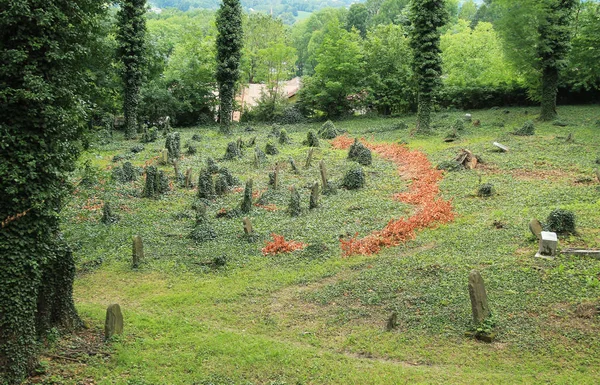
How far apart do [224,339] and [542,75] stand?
3464 cm

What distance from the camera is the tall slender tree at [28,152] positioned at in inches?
380

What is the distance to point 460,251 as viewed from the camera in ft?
52.5

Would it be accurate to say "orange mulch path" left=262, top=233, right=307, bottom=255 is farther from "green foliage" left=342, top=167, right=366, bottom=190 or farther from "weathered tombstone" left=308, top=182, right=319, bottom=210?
"green foliage" left=342, top=167, right=366, bottom=190

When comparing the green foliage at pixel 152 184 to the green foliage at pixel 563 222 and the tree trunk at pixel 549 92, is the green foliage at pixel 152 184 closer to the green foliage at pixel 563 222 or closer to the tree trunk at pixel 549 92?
the green foliage at pixel 563 222

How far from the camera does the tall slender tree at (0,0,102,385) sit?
9.66 meters

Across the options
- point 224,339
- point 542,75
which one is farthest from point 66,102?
point 542,75

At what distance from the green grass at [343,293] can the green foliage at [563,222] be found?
0.33 metres

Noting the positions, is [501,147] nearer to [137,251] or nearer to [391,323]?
[391,323]

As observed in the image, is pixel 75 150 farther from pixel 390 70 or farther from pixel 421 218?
pixel 390 70

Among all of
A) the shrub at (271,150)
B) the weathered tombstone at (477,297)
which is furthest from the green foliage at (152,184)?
the weathered tombstone at (477,297)

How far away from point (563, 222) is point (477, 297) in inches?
240

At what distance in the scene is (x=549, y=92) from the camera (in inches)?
1476

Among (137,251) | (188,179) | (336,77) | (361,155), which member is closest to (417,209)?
(361,155)

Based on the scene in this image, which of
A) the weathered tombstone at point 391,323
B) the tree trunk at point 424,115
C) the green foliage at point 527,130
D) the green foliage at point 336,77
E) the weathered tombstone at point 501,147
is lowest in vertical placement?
the weathered tombstone at point 391,323
